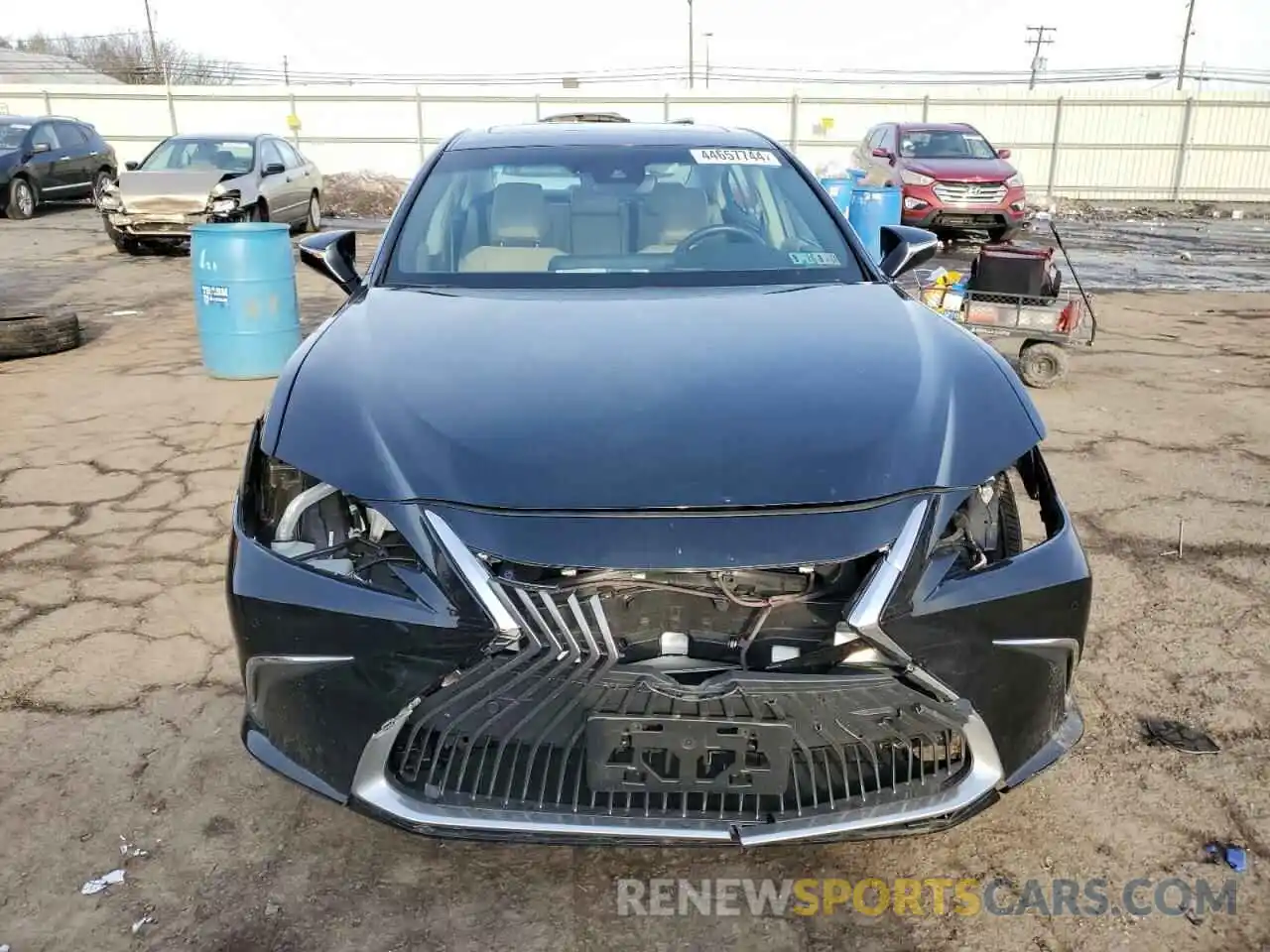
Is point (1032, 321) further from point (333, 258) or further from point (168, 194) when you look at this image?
point (168, 194)

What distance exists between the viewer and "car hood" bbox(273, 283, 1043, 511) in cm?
184

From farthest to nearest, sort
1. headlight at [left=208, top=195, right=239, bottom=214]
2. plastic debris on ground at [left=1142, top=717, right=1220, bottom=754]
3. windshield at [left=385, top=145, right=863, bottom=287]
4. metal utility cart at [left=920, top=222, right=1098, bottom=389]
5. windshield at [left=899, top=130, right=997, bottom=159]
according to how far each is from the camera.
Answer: windshield at [left=899, top=130, right=997, bottom=159] < headlight at [left=208, top=195, right=239, bottom=214] < metal utility cart at [left=920, top=222, right=1098, bottom=389] < windshield at [left=385, top=145, right=863, bottom=287] < plastic debris on ground at [left=1142, top=717, right=1220, bottom=754]

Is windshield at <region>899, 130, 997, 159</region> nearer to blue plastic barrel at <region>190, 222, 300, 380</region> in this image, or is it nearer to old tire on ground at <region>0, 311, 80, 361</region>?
blue plastic barrel at <region>190, 222, 300, 380</region>

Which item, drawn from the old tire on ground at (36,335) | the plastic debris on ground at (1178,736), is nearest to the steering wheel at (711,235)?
the plastic debris on ground at (1178,736)

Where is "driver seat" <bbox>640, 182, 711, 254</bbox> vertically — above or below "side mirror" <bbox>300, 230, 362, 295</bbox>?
above

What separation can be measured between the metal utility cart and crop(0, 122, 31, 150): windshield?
16.0m

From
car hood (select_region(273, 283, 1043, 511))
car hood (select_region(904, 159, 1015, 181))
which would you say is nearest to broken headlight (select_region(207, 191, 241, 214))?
car hood (select_region(904, 159, 1015, 181))

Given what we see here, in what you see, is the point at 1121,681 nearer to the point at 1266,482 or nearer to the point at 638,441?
the point at 638,441

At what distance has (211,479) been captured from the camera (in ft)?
14.7

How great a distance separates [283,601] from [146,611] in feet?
5.67

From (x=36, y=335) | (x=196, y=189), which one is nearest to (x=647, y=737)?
(x=36, y=335)

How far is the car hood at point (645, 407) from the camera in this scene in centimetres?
184

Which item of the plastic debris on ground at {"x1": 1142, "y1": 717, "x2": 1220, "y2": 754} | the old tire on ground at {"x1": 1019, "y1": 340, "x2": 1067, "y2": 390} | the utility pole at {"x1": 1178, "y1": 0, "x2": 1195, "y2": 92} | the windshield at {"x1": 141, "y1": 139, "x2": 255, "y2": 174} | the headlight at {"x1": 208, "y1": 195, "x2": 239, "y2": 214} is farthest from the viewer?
the utility pole at {"x1": 1178, "y1": 0, "x2": 1195, "y2": 92}

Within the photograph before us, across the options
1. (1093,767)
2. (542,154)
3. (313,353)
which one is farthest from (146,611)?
(1093,767)
